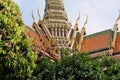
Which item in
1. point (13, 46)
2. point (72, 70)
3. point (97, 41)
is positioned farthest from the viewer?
point (97, 41)

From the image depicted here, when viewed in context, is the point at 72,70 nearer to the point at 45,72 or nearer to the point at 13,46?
the point at 45,72

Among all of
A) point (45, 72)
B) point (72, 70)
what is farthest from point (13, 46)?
point (72, 70)

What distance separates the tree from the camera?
10.6 m

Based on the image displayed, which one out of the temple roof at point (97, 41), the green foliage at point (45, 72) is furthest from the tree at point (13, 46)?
the temple roof at point (97, 41)

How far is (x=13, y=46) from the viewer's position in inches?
422

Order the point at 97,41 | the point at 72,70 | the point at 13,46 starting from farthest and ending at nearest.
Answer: the point at 97,41 < the point at 72,70 < the point at 13,46

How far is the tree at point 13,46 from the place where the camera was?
1057 centimetres

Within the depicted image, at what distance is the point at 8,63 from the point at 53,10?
22.6 metres

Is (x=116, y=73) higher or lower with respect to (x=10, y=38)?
lower

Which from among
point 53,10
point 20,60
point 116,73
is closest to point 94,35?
point 53,10

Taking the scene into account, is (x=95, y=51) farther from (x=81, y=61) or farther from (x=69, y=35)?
(x=81, y=61)

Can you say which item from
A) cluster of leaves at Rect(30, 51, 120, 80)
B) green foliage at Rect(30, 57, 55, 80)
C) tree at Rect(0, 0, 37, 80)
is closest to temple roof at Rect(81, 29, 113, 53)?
cluster of leaves at Rect(30, 51, 120, 80)

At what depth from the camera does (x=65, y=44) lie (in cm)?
3136

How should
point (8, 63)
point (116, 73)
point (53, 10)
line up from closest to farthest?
point (8, 63), point (116, 73), point (53, 10)
